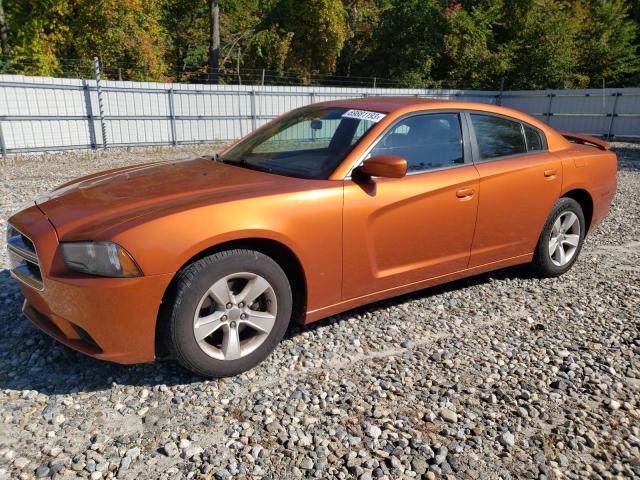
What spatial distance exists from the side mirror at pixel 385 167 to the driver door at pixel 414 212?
5.7 inches

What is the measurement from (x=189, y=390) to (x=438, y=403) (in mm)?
1385

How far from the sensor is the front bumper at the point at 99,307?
260cm

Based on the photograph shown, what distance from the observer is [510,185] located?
409 centimetres

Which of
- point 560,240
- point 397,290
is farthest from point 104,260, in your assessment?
point 560,240

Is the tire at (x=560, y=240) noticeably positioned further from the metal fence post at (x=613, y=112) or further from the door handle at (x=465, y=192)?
the metal fence post at (x=613, y=112)

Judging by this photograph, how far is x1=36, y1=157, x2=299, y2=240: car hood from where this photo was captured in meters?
2.79

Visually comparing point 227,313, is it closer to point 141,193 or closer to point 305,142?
point 141,193

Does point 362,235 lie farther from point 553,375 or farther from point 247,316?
point 553,375

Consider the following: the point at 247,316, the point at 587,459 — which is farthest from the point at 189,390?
the point at 587,459

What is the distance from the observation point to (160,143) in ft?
53.4

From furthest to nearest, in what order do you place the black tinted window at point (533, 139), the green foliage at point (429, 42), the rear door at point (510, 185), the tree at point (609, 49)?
1. the tree at point (609, 49)
2. the green foliage at point (429, 42)
3. the black tinted window at point (533, 139)
4. the rear door at point (510, 185)

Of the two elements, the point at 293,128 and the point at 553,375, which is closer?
the point at 553,375

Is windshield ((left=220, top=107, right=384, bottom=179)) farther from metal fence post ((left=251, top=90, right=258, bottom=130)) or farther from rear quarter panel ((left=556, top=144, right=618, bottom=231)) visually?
metal fence post ((left=251, top=90, right=258, bottom=130))

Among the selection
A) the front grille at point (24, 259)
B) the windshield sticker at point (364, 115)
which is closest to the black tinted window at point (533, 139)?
the windshield sticker at point (364, 115)
